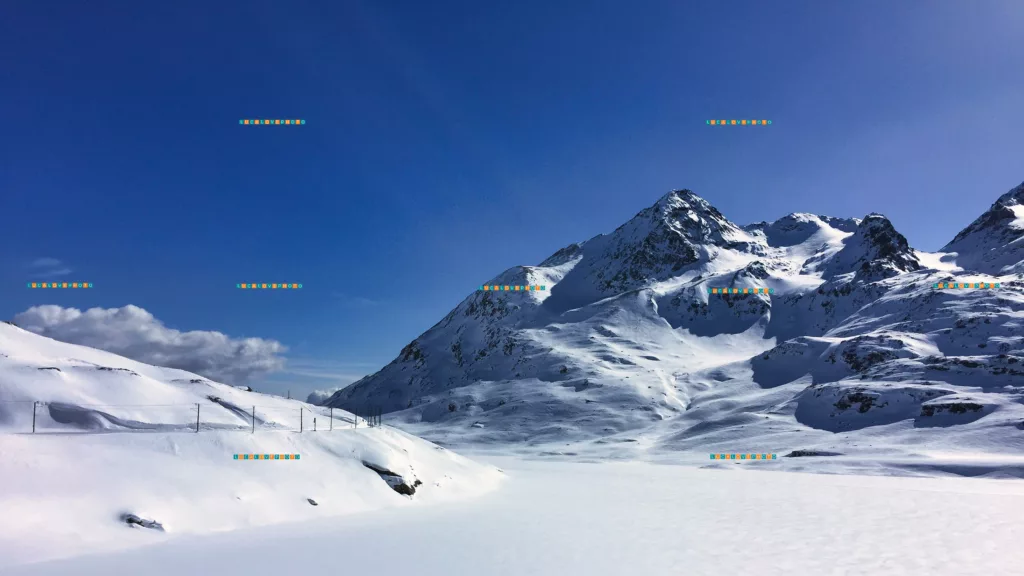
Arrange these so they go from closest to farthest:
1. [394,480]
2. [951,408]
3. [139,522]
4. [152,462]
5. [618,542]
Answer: [139,522] < [618,542] < [152,462] < [394,480] < [951,408]

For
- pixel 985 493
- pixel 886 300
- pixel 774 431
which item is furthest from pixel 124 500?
pixel 886 300

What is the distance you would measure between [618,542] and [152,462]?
2242 cm

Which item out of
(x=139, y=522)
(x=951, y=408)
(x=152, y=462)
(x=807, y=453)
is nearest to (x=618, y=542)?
(x=139, y=522)

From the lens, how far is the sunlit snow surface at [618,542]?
21297 millimetres

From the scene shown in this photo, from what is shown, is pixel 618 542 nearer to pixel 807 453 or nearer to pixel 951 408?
pixel 807 453

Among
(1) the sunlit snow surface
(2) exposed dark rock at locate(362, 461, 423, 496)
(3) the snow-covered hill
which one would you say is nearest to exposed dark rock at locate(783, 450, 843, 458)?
(1) the sunlit snow surface

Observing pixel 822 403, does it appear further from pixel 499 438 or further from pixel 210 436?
pixel 210 436

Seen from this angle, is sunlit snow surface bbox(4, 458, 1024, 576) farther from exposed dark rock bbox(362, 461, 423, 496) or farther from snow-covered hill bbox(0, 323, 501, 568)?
exposed dark rock bbox(362, 461, 423, 496)

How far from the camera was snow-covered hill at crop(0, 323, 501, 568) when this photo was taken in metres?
23.3

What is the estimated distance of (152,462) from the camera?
1115 inches

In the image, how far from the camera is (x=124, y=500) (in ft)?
81.7

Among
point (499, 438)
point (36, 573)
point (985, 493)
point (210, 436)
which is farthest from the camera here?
point (499, 438)

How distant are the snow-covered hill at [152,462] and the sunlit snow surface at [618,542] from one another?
1.71 metres

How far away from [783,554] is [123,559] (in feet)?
82.7
